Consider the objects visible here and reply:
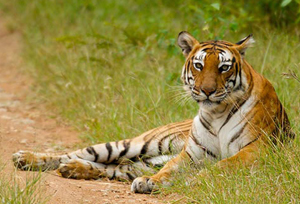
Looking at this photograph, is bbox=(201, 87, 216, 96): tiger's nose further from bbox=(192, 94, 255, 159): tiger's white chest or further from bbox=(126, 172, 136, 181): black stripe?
bbox=(126, 172, 136, 181): black stripe

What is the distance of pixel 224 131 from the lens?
16.2 feet

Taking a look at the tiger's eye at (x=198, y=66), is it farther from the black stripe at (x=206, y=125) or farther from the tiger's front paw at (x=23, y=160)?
the tiger's front paw at (x=23, y=160)

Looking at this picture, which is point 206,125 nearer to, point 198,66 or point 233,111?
point 233,111

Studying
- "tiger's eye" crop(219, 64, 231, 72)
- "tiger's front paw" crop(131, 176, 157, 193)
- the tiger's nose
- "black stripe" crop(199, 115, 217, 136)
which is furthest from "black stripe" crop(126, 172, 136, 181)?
"tiger's eye" crop(219, 64, 231, 72)

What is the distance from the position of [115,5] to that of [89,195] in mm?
7400

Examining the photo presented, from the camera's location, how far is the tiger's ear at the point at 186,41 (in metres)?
5.25

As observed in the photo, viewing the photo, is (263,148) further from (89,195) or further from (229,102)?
(89,195)

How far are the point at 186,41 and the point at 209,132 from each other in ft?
2.73

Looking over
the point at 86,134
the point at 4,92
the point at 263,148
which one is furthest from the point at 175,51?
the point at 4,92

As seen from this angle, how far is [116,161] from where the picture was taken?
5.59 m

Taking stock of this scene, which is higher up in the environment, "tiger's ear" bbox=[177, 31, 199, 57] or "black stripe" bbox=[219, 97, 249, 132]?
"tiger's ear" bbox=[177, 31, 199, 57]

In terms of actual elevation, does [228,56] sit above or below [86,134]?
above

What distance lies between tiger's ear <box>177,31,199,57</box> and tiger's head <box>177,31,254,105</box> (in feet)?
0.47

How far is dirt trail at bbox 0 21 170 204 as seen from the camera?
14.5 ft
